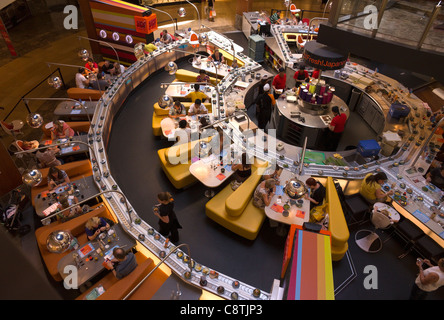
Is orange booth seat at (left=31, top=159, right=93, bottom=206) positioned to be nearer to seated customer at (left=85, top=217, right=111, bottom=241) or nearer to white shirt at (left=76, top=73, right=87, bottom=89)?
seated customer at (left=85, top=217, right=111, bottom=241)

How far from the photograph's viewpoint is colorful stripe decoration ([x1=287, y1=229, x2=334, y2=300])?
337cm

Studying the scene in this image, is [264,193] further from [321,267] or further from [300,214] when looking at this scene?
[321,267]

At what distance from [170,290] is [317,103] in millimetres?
6816

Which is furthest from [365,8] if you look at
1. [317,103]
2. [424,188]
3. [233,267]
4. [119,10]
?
[119,10]

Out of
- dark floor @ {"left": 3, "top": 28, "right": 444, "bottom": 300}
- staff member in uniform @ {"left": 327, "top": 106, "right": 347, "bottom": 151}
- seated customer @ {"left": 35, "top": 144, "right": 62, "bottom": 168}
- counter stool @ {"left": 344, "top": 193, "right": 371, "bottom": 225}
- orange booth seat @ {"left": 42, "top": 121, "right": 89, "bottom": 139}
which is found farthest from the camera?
orange booth seat @ {"left": 42, "top": 121, "right": 89, "bottom": 139}

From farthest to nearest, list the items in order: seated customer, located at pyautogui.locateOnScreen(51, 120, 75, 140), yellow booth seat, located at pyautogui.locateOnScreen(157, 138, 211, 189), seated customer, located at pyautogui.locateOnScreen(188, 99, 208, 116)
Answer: seated customer, located at pyautogui.locateOnScreen(188, 99, 208, 116)
seated customer, located at pyautogui.locateOnScreen(51, 120, 75, 140)
yellow booth seat, located at pyautogui.locateOnScreen(157, 138, 211, 189)

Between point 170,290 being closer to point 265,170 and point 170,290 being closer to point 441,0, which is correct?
point 265,170

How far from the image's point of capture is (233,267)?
19.6 feet

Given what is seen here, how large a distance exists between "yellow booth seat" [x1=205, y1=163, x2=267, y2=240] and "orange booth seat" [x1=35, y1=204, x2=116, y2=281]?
90.4 inches

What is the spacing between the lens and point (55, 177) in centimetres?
662

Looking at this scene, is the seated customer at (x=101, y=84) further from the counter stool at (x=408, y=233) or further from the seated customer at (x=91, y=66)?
the counter stool at (x=408, y=233)

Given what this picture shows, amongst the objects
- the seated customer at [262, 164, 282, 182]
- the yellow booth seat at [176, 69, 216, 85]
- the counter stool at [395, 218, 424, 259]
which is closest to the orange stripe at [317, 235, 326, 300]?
the seated customer at [262, 164, 282, 182]

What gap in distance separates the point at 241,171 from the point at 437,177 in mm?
4413

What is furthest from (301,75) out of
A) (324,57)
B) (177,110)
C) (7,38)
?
(7,38)
